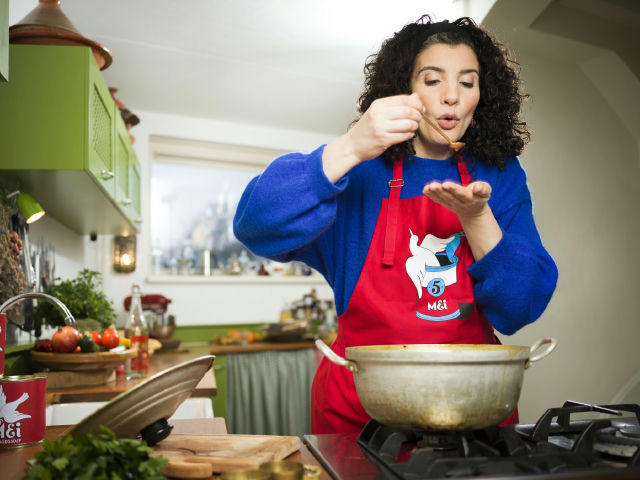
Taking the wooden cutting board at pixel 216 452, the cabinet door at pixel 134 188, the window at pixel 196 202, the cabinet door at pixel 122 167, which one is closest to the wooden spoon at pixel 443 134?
the wooden cutting board at pixel 216 452

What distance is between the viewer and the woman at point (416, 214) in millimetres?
864

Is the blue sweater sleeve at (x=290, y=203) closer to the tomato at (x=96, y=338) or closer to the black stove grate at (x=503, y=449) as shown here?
the black stove grate at (x=503, y=449)

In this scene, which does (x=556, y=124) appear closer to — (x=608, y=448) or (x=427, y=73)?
(x=427, y=73)

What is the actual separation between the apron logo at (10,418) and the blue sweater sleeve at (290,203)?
0.43 m

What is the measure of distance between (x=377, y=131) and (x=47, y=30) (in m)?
1.44

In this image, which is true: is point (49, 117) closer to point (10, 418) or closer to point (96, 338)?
point (96, 338)

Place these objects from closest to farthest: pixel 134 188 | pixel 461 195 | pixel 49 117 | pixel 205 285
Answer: pixel 461 195, pixel 49 117, pixel 134 188, pixel 205 285

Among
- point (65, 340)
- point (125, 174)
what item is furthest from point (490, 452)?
point (125, 174)

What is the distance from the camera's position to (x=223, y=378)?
3.46 meters

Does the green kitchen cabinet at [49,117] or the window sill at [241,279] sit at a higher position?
the green kitchen cabinet at [49,117]

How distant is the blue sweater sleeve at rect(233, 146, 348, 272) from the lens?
0.86m

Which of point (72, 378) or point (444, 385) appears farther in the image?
point (72, 378)

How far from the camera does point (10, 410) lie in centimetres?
80

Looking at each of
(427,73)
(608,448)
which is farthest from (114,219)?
(608,448)
